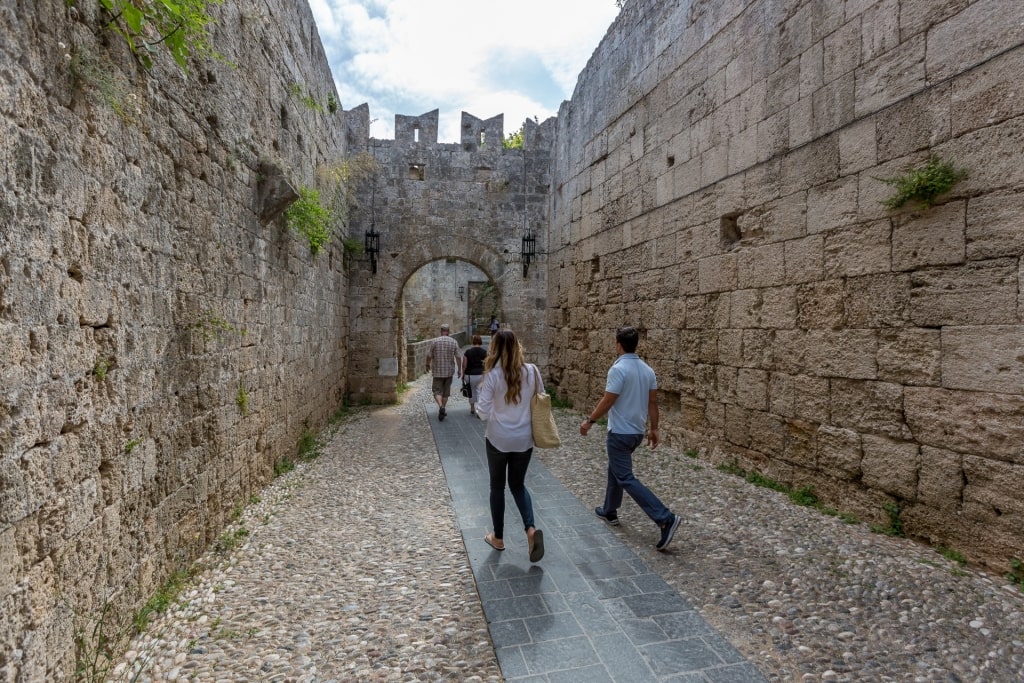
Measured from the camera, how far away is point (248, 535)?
3625 millimetres

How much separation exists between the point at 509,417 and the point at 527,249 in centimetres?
763

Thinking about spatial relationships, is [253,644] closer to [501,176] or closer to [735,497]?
[735,497]

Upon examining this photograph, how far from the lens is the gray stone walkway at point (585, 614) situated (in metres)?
2.18

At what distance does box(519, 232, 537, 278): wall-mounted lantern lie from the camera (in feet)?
34.1

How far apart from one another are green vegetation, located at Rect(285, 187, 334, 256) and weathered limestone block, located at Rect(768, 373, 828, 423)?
4.78 meters

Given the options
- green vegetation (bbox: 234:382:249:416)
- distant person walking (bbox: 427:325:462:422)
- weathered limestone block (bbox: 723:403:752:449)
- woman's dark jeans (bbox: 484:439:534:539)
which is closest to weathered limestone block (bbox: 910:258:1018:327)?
weathered limestone block (bbox: 723:403:752:449)

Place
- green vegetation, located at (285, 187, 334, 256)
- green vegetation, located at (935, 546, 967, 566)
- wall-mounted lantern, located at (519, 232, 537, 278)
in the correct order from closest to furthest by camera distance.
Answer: green vegetation, located at (935, 546, 967, 566) < green vegetation, located at (285, 187, 334, 256) < wall-mounted lantern, located at (519, 232, 537, 278)

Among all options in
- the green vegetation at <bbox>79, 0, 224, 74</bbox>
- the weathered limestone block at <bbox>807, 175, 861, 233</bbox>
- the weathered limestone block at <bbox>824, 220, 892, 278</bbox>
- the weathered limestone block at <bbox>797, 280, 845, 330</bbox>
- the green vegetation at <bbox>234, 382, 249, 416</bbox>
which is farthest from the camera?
the green vegetation at <bbox>234, 382, 249, 416</bbox>

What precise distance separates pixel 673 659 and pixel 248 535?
283cm

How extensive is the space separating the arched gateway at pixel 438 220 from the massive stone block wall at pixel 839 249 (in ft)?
12.9

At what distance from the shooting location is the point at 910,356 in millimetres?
A: 3395

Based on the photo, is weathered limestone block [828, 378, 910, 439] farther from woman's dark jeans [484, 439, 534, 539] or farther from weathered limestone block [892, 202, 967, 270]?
woman's dark jeans [484, 439, 534, 539]

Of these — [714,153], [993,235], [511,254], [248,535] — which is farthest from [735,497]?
[511,254]

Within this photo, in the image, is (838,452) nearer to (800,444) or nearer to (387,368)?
(800,444)
